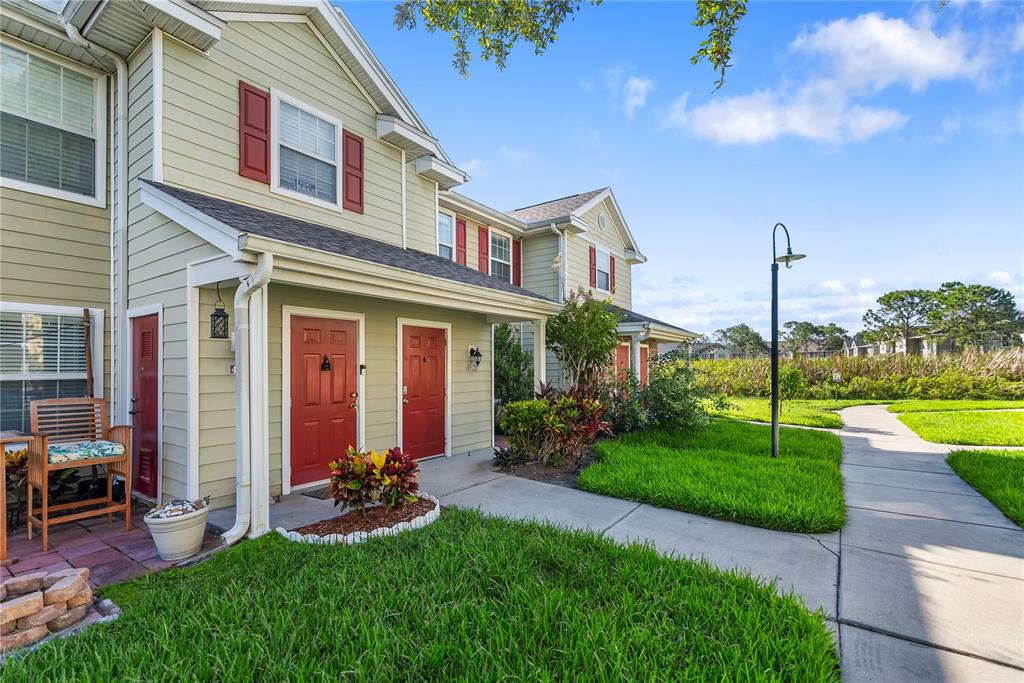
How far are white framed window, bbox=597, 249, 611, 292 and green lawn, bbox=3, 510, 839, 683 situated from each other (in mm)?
11185

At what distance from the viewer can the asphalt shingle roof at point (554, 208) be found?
12758 mm

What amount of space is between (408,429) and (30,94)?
545cm

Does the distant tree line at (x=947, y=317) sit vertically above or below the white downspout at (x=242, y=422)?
above

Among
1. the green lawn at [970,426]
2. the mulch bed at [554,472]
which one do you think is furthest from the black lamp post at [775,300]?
the green lawn at [970,426]

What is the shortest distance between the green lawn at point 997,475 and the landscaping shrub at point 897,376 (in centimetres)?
908

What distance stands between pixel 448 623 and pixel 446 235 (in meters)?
8.49

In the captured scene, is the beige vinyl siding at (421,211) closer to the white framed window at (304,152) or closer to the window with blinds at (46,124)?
the white framed window at (304,152)

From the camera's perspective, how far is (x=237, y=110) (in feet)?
17.1

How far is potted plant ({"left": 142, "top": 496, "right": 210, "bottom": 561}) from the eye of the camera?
3.38 meters

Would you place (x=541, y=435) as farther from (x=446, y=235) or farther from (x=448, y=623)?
(x=446, y=235)

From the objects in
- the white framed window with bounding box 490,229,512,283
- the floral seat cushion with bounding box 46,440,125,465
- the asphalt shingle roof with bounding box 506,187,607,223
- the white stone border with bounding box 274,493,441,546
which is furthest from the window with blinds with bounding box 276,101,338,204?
the asphalt shingle roof with bounding box 506,187,607,223

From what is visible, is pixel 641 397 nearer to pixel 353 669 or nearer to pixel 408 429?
pixel 408 429

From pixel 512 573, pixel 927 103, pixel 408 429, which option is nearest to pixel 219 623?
pixel 512 573

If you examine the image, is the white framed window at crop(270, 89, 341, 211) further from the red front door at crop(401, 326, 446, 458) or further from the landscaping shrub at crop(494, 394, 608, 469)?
the landscaping shrub at crop(494, 394, 608, 469)
